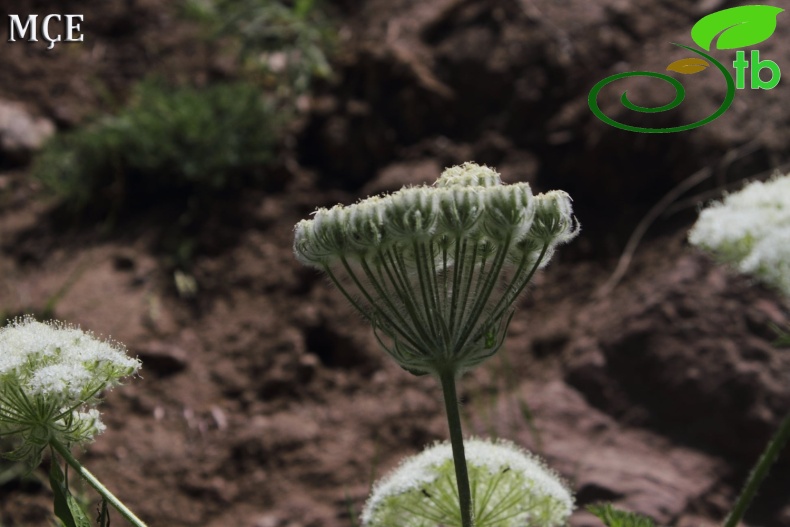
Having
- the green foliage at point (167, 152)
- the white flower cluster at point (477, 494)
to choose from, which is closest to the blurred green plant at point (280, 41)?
the green foliage at point (167, 152)

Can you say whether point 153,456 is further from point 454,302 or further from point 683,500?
point 454,302

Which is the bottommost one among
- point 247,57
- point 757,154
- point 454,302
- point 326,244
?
point 454,302

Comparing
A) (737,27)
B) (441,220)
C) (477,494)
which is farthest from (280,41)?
Answer: (441,220)

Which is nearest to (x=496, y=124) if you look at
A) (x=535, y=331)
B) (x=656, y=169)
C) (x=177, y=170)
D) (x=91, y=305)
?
(x=656, y=169)

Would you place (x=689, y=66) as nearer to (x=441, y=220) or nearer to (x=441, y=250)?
(x=441, y=250)

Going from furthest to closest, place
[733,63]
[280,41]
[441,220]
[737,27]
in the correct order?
[280,41]
[737,27]
[733,63]
[441,220]

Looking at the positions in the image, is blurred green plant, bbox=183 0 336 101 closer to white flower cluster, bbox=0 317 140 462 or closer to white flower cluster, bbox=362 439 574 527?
white flower cluster, bbox=362 439 574 527

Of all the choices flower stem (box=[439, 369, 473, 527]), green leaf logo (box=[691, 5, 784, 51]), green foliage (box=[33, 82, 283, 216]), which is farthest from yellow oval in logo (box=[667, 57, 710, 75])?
flower stem (box=[439, 369, 473, 527])
